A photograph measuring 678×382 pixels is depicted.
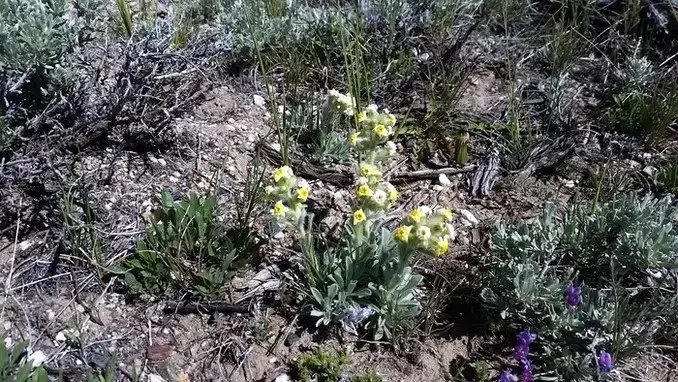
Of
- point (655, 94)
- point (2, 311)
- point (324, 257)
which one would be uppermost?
point (655, 94)

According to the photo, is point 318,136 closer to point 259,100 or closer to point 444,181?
point 259,100

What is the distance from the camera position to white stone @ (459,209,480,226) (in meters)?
3.32

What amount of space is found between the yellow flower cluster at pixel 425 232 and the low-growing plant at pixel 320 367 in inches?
22.2

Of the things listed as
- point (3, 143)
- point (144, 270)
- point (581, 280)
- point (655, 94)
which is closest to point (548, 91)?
point (655, 94)

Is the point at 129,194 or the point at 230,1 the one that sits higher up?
the point at 230,1

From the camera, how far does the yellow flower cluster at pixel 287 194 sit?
2465mm

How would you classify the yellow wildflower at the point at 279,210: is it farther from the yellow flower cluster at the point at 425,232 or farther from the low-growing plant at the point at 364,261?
the yellow flower cluster at the point at 425,232

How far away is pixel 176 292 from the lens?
2.82 m

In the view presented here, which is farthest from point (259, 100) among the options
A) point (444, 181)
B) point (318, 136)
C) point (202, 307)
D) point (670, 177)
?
point (670, 177)

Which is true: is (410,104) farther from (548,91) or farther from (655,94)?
(655,94)

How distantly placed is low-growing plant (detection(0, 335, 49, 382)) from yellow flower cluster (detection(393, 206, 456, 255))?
1.29 m

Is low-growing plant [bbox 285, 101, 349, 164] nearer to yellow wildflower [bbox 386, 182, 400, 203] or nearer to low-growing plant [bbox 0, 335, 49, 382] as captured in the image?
yellow wildflower [bbox 386, 182, 400, 203]

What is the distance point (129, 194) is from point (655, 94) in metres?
2.72

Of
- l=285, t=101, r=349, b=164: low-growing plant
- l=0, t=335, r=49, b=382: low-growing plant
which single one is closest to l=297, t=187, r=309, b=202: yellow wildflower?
l=285, t=101, r=349, b=164: low-growing plant
